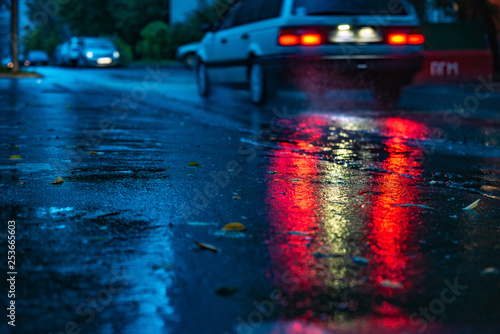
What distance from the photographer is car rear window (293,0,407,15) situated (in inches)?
474

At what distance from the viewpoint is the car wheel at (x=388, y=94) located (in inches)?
528

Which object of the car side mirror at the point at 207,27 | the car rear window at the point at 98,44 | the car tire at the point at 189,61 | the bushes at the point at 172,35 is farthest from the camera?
the bushes at the point at 172,35

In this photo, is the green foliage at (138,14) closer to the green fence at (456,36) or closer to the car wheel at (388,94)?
the green fence at (456,36)

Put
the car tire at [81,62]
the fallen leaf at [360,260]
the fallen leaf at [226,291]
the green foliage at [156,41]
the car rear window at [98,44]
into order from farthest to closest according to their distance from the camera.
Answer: the green foliage at [156,41], the car rear window at [98,44], the car tire at [81,62], the fallen leaf at [360,260], the fallen leaf at [226,291]

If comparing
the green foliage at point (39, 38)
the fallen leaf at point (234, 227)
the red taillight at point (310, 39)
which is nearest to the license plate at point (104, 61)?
the red taillight at point (310, 39)

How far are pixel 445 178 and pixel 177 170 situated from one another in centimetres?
212

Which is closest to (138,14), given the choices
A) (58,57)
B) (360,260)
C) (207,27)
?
(58,57)

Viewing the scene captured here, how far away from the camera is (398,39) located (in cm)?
1229

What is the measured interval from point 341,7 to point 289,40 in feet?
2.99

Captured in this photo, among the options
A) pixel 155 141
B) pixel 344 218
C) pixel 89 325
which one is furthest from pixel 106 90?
pixel 89 325

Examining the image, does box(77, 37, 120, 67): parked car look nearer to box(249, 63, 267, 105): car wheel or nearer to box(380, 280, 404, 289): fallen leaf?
box(249, 63, 267, 105): car wheel

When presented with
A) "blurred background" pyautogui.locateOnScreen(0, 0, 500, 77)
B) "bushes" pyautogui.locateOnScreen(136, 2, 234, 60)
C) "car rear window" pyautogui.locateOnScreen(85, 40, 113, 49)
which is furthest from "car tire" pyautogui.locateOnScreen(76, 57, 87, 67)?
"bushes" pyautogui.locateOnScreen(136, 2, 234, 60)

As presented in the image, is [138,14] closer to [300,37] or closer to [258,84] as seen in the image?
[258,84]

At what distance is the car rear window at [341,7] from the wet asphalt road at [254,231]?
2.88 m
